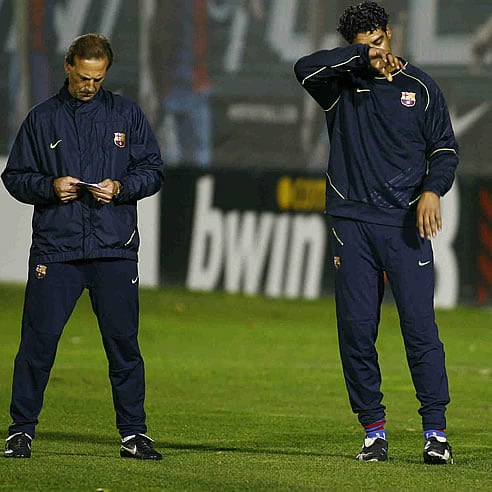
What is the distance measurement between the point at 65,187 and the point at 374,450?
5.90 ft

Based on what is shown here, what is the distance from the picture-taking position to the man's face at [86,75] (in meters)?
7.10

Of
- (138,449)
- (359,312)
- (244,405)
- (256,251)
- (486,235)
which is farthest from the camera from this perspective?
(256,251)

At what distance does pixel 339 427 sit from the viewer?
351 inches

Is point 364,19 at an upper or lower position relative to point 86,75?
upper

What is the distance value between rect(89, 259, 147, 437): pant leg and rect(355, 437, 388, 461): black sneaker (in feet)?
3.27

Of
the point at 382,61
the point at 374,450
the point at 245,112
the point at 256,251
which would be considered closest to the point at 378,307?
the point at 374,450

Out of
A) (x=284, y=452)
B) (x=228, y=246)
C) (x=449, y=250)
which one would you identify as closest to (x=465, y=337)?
(x=449, y=250)

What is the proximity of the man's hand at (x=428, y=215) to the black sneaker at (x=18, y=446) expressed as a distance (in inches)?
77.2

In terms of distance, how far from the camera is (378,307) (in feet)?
24.1

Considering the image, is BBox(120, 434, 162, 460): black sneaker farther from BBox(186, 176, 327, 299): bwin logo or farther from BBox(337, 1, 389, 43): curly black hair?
BBox(186, 176, 327, 299): bwin logo

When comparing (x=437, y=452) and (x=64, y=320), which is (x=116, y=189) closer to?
(x=64, y=320)

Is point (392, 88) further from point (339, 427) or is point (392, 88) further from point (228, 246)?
point (228, 246)

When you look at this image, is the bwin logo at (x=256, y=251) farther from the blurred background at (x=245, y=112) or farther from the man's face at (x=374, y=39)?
the man's face at (x=374, y=39)

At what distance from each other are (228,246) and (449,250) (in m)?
2.59
